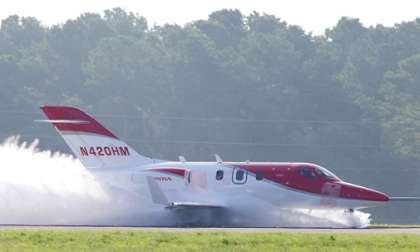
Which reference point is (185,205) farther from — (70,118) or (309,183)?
(70,118)

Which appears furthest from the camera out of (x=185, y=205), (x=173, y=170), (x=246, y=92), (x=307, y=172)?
(x=246, y=92)

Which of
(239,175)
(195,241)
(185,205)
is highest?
(239,175)

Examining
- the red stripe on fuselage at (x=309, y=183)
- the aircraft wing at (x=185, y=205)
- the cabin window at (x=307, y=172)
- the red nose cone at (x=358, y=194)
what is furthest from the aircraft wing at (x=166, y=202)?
the red nose cone at (x=358, y=194)

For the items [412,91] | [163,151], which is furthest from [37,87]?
[412,91]

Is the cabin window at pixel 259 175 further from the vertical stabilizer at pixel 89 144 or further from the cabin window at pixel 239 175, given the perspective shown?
the vertical stabilizer at pixel 89 144

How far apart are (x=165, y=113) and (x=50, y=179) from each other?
1972 inches

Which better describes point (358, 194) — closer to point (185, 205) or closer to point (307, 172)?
point (307, 172)

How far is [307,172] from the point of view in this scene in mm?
46594

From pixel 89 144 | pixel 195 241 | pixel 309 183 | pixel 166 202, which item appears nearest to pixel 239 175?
pixel 309 183

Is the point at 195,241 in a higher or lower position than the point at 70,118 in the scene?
lower

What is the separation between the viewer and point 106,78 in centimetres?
10406

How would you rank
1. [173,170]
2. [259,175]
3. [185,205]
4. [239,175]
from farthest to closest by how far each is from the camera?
1. [173,170]
2. [239,175]
3. [259,175]
4. [185,205]

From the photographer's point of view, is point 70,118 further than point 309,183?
Yes

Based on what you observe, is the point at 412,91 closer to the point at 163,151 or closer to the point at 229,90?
the point at 229,90
